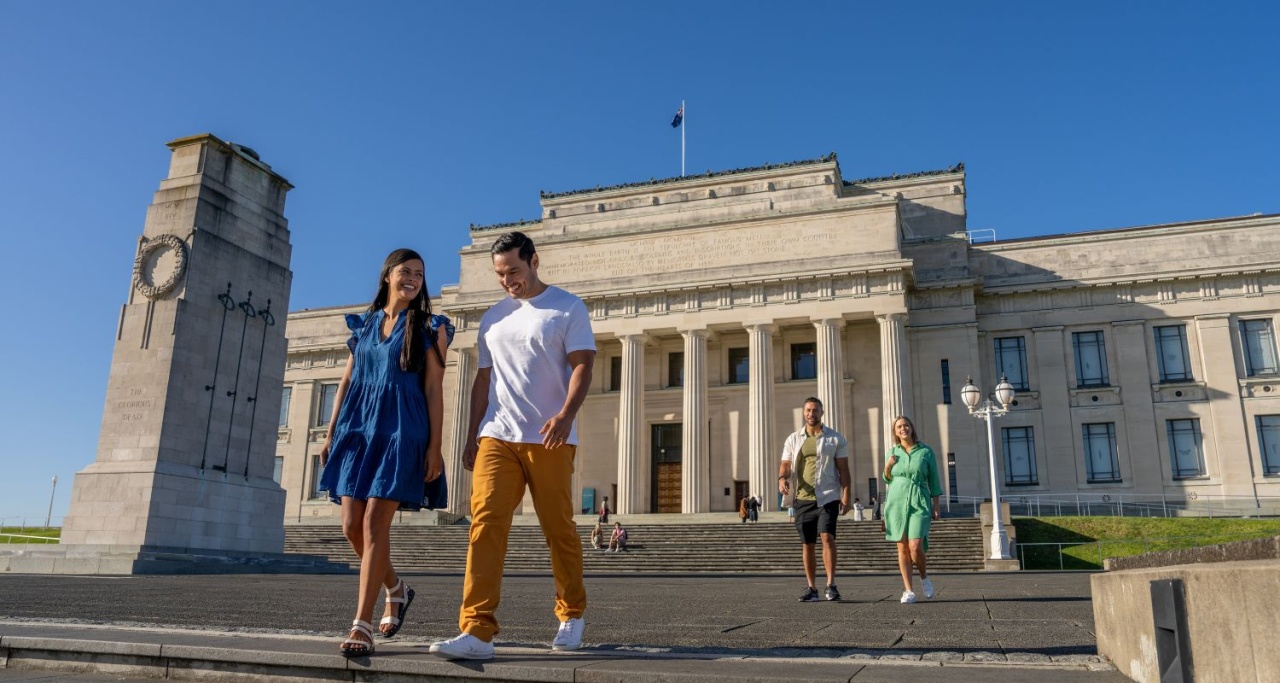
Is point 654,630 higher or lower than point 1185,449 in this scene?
lower

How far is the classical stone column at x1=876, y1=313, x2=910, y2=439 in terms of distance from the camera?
3422cm

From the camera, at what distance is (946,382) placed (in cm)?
3662

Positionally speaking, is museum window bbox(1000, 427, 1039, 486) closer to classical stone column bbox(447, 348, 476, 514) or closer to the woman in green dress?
classical stone column bbox(447, 348, 476, 514)

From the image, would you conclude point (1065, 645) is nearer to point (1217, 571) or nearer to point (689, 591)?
point (1217, 571)

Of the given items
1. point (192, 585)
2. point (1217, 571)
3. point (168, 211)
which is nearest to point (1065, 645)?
point (1217, 571)

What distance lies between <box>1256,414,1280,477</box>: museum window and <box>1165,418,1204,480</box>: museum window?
2.02m

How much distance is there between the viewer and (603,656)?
443cm

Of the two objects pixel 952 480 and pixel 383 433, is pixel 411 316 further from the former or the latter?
pixel 952 480

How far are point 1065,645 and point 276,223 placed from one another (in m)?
21.1

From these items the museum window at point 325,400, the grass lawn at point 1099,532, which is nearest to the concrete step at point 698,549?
the grass lawn at point 1099,532

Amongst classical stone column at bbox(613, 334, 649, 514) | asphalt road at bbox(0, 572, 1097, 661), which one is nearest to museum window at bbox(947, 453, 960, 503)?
classical stone column at bbox(613, 334, 649, 514)

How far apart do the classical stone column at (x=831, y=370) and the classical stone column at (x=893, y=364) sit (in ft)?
5.37

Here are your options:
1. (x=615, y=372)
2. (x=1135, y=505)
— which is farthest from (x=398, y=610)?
(x=615, y=372)

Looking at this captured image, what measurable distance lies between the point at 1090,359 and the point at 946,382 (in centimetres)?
606
